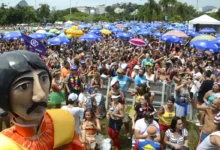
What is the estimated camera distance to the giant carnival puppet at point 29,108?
2.32 m

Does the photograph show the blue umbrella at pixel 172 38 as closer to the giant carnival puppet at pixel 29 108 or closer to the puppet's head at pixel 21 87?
the giant carnival puppet at pixel 29 108

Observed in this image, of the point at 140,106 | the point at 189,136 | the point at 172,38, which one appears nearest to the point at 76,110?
the point at 140,106

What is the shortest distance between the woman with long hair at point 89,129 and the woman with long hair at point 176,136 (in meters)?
1.32

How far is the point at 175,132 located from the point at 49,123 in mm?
2968

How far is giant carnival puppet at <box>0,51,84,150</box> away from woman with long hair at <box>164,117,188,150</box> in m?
2.72

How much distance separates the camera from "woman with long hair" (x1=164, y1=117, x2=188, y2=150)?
198 inches

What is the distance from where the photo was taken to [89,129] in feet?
18.1

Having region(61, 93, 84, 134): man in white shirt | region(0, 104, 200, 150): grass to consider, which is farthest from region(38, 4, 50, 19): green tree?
region(61, 93, 84, 134): man in white shirt

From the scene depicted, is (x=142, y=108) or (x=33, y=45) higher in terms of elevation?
(x=33, y=45)

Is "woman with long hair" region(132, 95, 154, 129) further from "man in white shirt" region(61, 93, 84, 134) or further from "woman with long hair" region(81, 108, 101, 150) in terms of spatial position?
"man in white shirt" region(61, 93, 84, 134)

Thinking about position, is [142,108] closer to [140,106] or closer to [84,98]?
[140,106]

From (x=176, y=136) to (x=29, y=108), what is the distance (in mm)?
3316

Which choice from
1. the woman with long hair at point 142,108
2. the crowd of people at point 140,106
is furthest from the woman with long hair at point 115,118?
the woman with long hair at point 142,108

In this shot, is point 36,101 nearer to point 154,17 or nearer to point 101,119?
point 101,119
